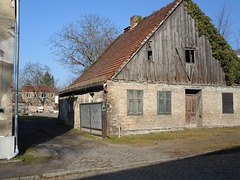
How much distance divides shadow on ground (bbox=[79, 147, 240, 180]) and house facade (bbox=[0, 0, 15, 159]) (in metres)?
3.68

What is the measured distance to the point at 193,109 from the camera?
1753 centimetres

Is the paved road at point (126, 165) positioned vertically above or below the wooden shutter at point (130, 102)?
below

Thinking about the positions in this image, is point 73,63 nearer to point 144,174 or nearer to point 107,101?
point 107,101

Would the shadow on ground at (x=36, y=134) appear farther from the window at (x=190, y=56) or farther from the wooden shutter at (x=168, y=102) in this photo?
the window at (x=190, y=56)

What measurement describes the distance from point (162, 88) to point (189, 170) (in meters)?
9.70

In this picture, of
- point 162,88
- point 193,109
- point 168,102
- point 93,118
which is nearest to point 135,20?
point 162,88

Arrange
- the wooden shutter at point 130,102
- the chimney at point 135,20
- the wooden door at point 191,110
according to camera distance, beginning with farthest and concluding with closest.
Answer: the chimney at point 135,20
the wooden door at point 191,110
the wooden shutter at point 130,102

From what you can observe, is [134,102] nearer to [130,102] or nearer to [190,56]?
[130,102]

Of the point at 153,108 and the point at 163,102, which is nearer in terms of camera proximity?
the point at 153,108

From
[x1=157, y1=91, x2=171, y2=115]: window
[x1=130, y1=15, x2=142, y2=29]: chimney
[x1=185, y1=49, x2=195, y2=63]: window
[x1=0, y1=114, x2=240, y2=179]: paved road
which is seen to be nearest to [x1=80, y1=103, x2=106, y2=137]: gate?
[x1=157, y1=91, x2=171, y2=115]: window

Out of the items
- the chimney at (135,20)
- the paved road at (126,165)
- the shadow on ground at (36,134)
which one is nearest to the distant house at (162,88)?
the shadow on ground at (36,134)

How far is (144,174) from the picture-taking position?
6.49m

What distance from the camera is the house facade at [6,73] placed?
8.38 metres

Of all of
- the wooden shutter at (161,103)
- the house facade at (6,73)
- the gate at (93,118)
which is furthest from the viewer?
Result: the wooden shutter at (161,103)
